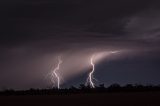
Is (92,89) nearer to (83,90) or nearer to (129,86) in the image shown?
(83,90)

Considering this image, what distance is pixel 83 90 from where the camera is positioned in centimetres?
14412

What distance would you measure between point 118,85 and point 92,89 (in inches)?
420

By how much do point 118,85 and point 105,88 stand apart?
5.78 meters

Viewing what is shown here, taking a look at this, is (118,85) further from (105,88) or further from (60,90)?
(60,90)

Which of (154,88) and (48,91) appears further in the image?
(48,91)

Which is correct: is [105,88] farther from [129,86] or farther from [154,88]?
[154,88]

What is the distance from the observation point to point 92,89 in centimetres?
14188

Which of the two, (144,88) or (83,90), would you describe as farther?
(83,90)

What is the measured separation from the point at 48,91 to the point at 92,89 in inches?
595

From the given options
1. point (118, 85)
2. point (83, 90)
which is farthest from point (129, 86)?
point (83, 90)

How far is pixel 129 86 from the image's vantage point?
140500mm

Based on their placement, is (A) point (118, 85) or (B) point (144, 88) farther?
(A) point (118, 85)

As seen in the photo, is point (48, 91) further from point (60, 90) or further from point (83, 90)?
point (83, 90)

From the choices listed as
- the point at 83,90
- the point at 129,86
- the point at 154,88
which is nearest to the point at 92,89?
the point at 83,90
